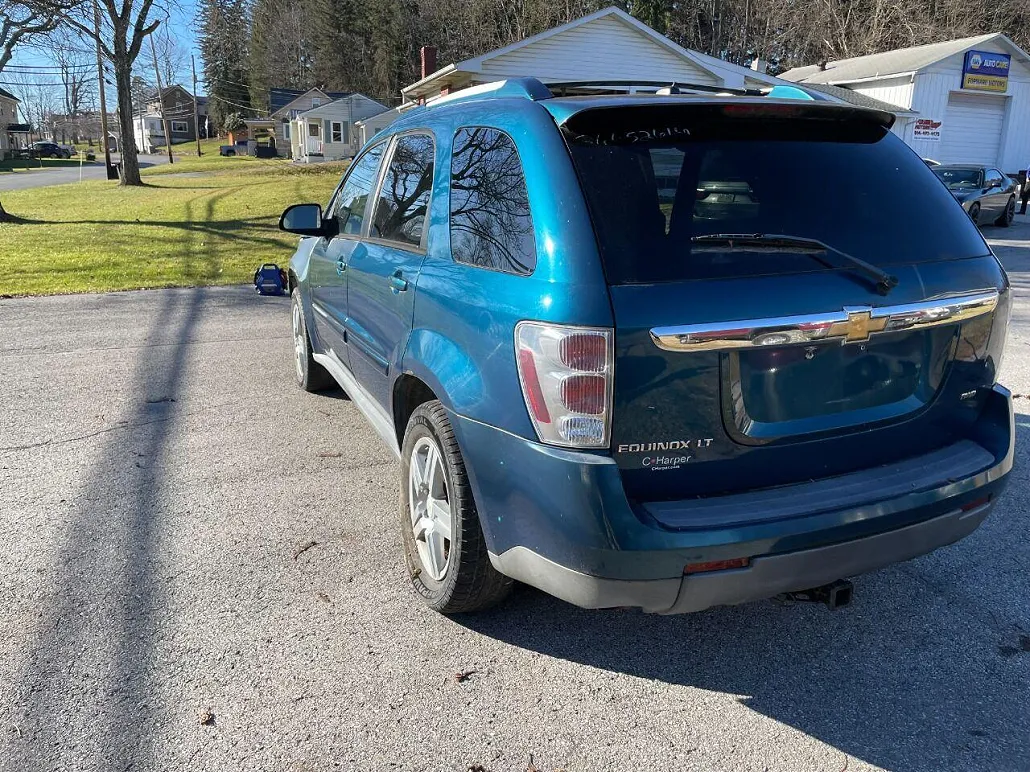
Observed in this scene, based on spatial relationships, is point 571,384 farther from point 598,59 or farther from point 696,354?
point 598,59

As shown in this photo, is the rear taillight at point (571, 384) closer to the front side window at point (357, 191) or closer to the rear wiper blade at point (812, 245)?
the rear wiper blade at point (812, 245)

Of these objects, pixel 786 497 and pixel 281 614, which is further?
pixel 281 614

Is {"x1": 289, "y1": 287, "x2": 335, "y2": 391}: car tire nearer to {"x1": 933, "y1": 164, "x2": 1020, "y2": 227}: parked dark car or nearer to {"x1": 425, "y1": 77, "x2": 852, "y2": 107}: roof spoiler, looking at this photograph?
{"x1": 425, "y1": 77, "x2": 852, "y2": 107}: roof spoiler

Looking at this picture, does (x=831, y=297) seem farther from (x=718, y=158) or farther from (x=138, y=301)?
(x=138, y=301)

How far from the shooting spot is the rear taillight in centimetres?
217

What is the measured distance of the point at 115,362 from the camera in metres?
6.61

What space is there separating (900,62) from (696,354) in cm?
3369

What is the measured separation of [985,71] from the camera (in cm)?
2875

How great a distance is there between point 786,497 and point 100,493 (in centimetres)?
348

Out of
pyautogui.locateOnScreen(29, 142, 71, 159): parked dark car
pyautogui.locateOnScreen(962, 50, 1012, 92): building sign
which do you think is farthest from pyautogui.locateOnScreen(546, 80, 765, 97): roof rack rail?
pyautogui.locateOnScreen(29, 142, 71, 159): parked dark car

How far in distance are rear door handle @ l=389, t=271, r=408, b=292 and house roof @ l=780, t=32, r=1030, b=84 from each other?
101 feet

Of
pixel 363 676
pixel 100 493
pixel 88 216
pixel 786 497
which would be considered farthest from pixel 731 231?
pixel 88 216

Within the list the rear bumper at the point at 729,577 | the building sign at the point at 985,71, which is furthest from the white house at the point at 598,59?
the rear bumper at the point at 729,577

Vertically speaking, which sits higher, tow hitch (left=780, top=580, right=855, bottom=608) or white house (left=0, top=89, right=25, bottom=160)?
white house (left=0, top=89, right=25, bottom=160)
